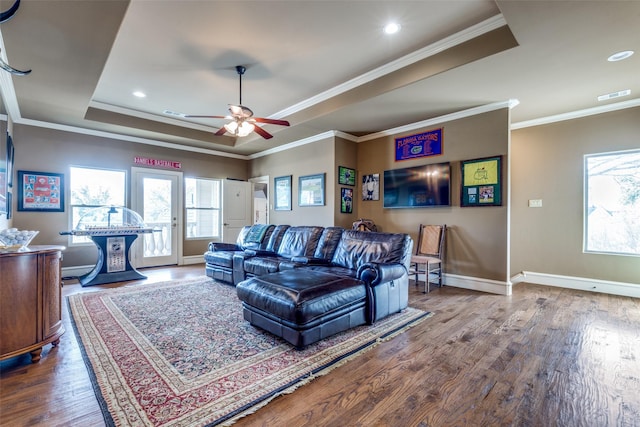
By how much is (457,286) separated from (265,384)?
3.70 meters

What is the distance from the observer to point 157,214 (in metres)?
6.20

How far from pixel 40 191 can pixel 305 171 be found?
4.70m

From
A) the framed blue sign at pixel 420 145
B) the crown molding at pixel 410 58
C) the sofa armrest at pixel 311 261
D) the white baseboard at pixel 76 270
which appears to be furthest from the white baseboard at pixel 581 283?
the white baseboard at pixel 76 270

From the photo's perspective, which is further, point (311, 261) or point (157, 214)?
point (157, 214)

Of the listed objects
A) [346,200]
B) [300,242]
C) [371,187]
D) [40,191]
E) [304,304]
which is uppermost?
[371,187]

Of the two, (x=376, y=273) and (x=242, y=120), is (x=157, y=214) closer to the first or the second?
(x=242, y=120)

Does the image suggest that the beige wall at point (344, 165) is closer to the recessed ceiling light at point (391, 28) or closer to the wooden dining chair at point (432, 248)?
the wooden dining chair at point (432, 248)

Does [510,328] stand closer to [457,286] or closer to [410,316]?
[410,316]

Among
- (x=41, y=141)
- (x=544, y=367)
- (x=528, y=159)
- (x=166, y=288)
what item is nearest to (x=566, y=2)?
(x=544, y=367)

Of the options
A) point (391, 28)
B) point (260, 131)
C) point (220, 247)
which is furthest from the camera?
Result: point (220, 247)

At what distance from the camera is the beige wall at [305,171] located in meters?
5.52

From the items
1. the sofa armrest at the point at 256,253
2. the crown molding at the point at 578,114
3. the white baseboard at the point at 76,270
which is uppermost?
the crown molding at the point at 578,114

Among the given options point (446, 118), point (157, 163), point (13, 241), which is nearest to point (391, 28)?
point (446, 118)

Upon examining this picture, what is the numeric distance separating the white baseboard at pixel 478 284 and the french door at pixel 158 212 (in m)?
5.61
